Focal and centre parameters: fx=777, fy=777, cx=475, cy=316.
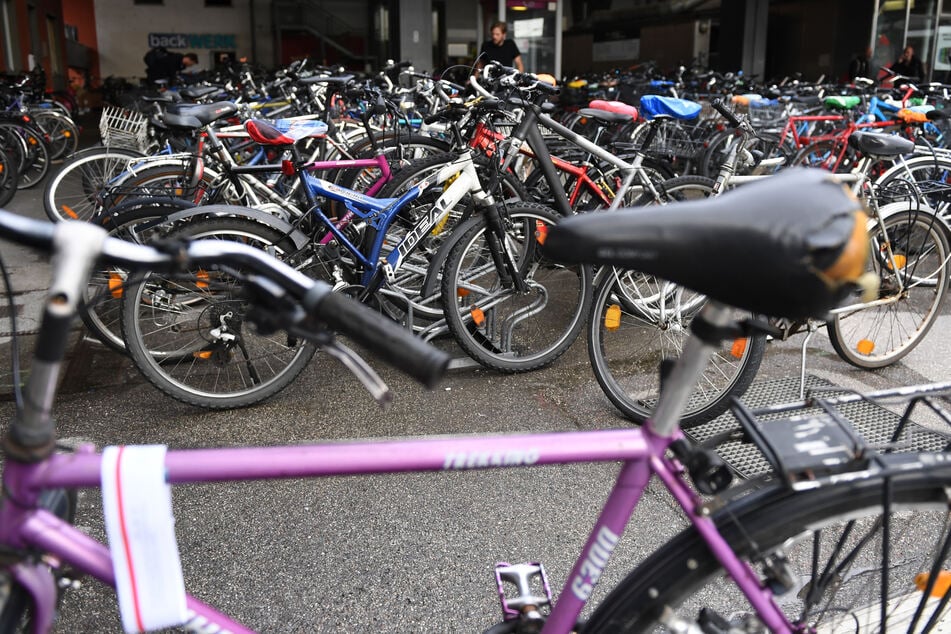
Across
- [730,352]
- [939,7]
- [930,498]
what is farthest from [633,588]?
[939,7]

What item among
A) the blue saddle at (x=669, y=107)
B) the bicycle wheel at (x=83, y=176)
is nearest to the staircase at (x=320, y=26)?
the bicycle wheel at (x=83, y=176)

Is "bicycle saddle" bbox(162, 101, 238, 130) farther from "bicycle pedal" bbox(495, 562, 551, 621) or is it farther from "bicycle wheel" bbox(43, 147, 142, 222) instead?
"bicycle pedal" bbox(495, 562, 551, 621)

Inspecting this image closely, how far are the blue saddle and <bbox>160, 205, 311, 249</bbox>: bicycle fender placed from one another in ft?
7.62

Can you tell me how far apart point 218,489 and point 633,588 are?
2.02 m

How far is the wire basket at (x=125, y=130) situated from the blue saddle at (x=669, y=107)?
4.13m

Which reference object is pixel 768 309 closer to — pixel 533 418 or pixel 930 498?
pixel 930 498

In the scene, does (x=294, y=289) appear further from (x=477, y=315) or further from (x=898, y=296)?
(x=898, y=296)

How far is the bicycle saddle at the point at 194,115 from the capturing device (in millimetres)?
3844

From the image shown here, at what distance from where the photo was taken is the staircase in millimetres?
29312

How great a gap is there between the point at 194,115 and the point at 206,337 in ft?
3.91

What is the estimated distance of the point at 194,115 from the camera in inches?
153

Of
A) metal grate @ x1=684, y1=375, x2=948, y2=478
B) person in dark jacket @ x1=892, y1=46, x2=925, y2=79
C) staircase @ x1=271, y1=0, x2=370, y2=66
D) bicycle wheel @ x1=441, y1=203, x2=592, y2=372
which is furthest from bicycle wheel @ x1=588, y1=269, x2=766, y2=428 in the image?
staircase @ x1=271, y1=0, x2=370, y2=66

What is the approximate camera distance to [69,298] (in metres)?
1.03

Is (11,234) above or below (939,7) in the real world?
below
